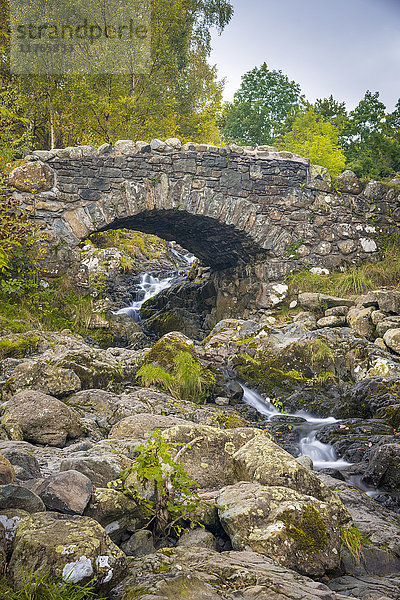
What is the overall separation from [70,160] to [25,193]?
1.12 m

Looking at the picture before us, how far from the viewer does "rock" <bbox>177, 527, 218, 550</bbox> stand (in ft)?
8.85

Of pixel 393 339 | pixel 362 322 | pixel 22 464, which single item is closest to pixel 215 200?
pixel 362 322

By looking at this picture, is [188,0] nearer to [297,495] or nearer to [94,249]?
[94,249]

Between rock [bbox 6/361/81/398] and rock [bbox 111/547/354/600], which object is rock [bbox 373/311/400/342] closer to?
rock [bbox 6/361/81/398]

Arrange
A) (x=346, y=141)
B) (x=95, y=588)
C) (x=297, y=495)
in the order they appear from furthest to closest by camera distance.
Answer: (x=346, y=141) → (x=297, y=495) → (x=95, y=588)

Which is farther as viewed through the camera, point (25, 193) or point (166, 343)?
point (25, 193)

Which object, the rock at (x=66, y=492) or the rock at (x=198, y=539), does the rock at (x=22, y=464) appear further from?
the rock at (x=198, y=539)

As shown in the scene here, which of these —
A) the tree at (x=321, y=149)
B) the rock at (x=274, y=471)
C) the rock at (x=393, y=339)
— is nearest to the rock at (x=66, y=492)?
the rock at (x=274, y=471)

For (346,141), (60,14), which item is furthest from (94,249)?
(346,141)

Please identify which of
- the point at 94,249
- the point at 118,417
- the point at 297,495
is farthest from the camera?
the point at 94,249

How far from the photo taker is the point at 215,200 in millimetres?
10336

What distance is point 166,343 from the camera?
25.0 feet

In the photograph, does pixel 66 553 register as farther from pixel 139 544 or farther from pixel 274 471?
pixel 274 471

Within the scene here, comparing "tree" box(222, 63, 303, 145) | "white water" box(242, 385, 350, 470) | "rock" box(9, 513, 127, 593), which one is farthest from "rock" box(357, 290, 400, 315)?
"tree" box(222, 63, 303, 145)
